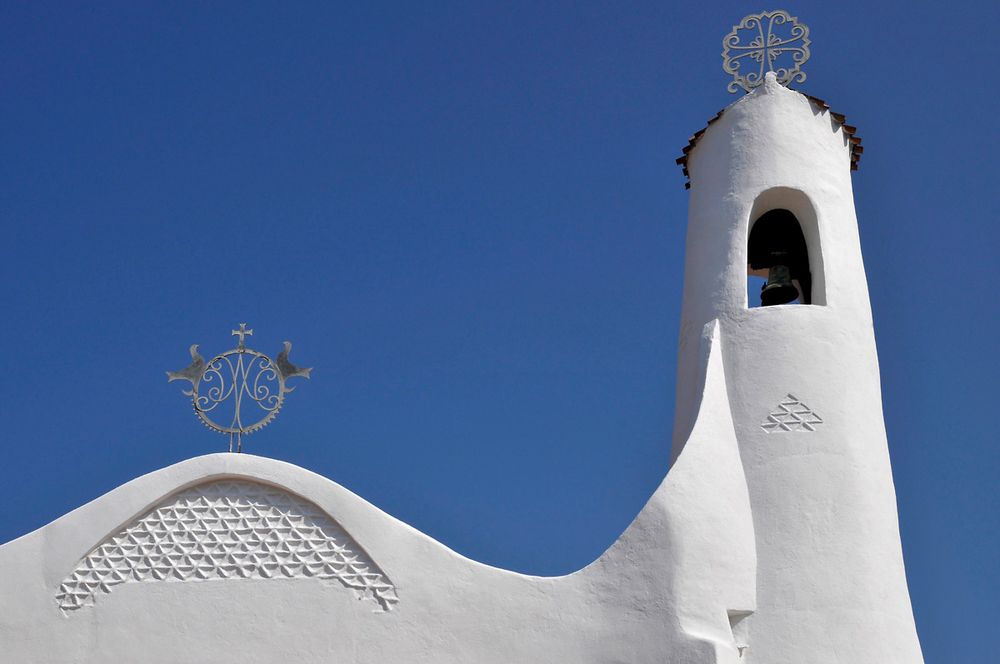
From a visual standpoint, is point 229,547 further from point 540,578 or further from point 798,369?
point 798,369

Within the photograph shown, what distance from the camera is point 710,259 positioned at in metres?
13.2

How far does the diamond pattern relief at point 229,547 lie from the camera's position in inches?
437

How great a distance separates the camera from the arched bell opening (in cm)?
1392

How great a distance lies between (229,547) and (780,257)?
252 inches

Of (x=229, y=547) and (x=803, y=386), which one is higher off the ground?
(x=803, y=386)

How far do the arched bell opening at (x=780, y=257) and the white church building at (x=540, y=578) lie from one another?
143 centimetres

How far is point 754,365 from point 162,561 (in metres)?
5.46

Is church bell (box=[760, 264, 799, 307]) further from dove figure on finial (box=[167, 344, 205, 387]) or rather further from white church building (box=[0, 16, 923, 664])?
dove figure on finial (box=[167, 344, 205, 387])

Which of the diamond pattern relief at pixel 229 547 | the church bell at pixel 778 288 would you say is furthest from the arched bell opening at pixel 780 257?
the diamond pattern relief at pixel 229 547

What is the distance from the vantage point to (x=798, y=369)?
→ 1238 centimetres

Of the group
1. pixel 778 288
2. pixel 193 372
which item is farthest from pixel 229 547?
pixel 778 288

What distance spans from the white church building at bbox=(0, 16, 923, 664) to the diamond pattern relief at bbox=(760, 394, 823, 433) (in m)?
0.01

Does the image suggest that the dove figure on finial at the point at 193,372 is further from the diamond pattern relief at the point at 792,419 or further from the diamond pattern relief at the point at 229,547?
the diamond pattern relief at the point at 792,419

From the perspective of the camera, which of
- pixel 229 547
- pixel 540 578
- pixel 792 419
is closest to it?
pixel 540 578
